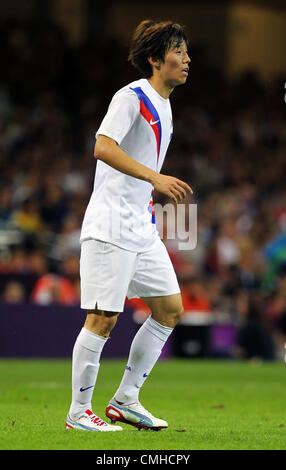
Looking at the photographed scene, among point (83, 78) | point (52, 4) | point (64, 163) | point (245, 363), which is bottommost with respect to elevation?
point (245, 363)

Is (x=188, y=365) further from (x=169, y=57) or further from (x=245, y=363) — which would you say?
(x=169, y=57)

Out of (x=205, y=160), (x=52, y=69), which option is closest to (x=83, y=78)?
(x=52, y=69)

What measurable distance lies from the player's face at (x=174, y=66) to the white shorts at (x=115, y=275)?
3.42 feet

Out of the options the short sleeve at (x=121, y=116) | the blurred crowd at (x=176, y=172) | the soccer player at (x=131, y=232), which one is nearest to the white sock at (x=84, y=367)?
the soccer player at (x=131, y=232)

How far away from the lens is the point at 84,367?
6.45 meters

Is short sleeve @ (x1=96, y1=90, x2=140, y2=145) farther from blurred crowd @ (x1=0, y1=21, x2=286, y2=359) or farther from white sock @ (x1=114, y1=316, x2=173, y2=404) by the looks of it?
blurred crowd @ (x1=0, y1=21, x2=286, y2=359)

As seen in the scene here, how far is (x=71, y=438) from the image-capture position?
602 cm

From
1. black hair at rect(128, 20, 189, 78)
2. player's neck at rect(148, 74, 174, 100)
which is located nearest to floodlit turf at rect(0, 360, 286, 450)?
player's neck at rect(148, 74, 174, 100)

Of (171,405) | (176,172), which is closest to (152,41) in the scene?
(171,405)

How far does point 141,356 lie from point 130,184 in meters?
1.08

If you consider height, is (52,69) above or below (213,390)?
above

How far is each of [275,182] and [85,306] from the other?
1687cm

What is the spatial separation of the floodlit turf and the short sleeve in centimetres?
173

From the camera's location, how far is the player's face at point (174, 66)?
666 cm
